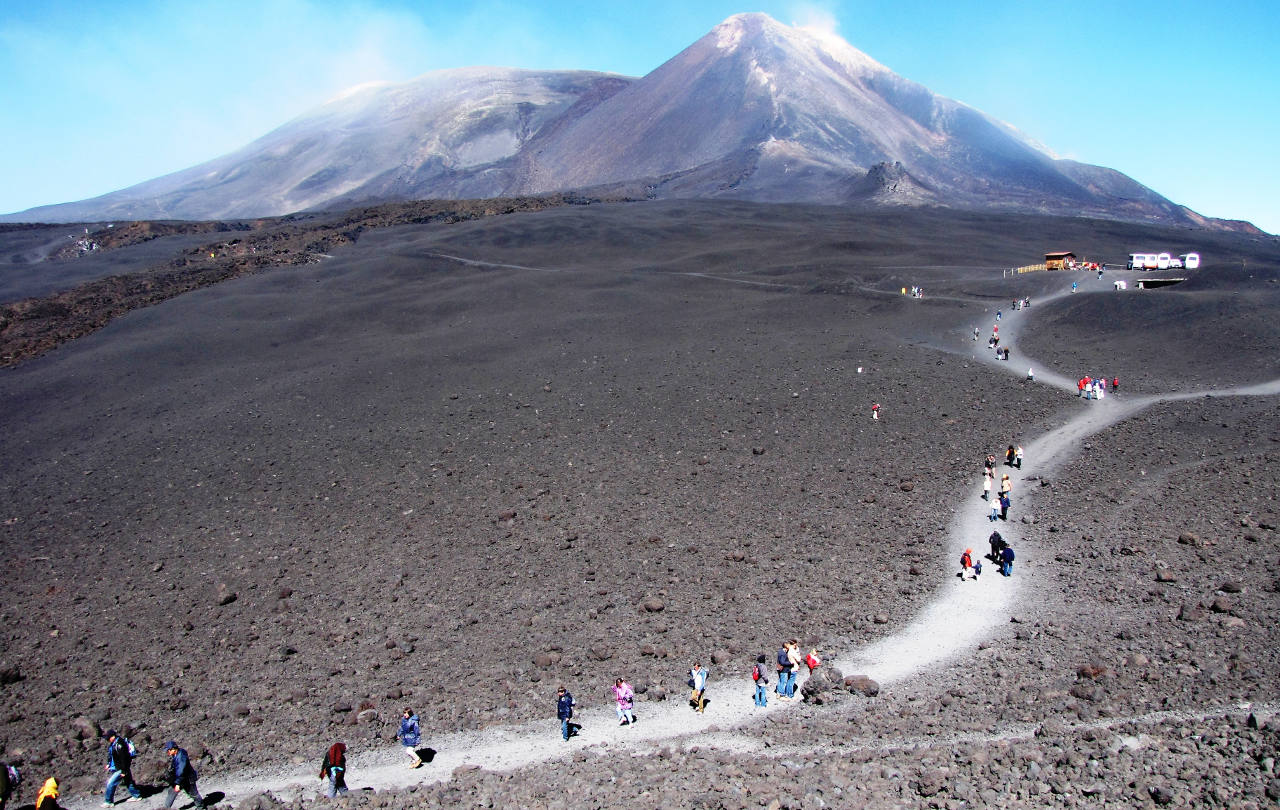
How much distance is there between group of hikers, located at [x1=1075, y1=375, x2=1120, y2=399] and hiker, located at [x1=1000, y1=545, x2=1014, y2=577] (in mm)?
14802

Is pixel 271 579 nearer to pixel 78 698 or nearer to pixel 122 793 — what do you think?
pixel 78 698

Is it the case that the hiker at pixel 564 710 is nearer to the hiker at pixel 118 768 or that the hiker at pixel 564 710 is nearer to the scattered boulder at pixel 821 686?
the scattered boulder at pixel 821 686

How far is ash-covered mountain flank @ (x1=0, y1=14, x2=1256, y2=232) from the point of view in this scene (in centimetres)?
11638

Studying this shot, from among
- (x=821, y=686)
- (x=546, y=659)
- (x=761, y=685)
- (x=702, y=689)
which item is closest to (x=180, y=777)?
(x=546, y=659)

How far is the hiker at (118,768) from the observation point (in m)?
10.5

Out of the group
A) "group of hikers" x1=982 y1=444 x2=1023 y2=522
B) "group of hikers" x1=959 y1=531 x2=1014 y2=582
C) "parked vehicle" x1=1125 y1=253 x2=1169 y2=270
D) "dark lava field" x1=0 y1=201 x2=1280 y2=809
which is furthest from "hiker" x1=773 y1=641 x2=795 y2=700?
"parked vehicle" x1=1125 y1=253 x2=1169 y2=270

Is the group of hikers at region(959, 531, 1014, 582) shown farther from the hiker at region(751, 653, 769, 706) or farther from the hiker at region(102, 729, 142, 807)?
the hiker at region(102, 729, 142, 807)

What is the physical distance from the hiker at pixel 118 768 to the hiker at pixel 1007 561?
53.1 ft

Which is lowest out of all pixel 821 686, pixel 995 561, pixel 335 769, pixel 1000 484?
pixel 821 686

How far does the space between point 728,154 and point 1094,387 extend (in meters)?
116

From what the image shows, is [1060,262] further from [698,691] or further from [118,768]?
[118,768]

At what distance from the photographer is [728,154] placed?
445ft

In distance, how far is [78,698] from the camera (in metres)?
13.5

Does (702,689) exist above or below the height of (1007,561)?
below
